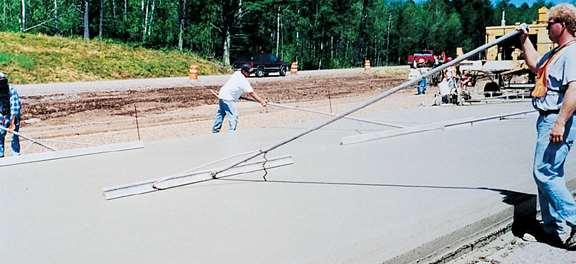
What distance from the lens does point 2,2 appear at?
243 ft

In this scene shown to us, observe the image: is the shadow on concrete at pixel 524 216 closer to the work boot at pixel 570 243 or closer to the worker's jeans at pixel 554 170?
the work boot at pixel 570 243

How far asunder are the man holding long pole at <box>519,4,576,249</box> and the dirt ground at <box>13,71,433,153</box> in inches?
369

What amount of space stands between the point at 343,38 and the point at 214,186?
7647cm

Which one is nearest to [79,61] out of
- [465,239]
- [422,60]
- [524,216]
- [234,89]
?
[422,60]

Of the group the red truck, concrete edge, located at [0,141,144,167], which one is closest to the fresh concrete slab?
concrete edge, located at [0,141,144,167]

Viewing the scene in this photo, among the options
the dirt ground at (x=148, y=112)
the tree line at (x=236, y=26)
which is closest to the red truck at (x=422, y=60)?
the dirt ground at (x=148, y=112)

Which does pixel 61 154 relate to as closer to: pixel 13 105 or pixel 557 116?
pixel 13 105

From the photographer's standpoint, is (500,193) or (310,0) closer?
(500,193)

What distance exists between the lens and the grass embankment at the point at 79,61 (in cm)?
3366

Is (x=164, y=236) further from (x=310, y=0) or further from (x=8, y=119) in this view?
(x=310, y=0)

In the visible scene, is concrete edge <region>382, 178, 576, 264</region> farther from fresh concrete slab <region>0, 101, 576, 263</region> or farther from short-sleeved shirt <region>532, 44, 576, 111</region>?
short-sleeved shirt <region>532, 44, 576, 111</region>

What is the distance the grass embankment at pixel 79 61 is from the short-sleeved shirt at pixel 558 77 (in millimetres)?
30407

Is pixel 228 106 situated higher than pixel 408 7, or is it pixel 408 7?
pixel 408 7

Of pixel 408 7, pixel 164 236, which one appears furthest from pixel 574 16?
pixel 408 7
